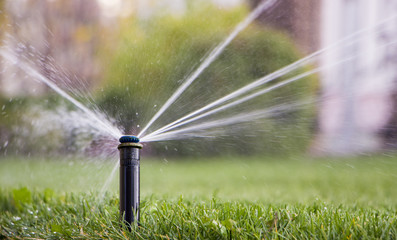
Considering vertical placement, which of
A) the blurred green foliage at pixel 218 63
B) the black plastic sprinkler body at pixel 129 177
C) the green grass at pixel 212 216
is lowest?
the green grass at pixel 212 216

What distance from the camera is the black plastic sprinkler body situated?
1730mm

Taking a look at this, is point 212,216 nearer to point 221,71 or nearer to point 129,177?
point 129,177

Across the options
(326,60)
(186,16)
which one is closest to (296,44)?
(186,16)

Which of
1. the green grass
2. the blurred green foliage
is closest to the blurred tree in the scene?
the blurred green foliage

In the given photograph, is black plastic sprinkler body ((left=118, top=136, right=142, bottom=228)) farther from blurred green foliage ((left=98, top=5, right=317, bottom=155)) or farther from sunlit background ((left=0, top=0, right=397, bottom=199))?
sunlit background ((left=0, top=0, right=397, bottom=199))

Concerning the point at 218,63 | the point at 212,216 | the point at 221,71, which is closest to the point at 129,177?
the point at 212,216

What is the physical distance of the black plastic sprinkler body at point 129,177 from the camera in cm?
173

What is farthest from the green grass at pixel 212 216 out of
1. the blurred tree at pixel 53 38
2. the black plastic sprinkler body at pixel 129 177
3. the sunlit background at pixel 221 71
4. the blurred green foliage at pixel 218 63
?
the blurred tree at pixel 53 38

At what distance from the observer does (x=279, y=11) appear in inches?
255

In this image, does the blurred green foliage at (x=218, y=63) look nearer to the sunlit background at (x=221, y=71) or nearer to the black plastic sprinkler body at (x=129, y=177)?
the sunlit background at (x=221, y=71)

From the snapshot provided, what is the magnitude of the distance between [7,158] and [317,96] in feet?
20.2

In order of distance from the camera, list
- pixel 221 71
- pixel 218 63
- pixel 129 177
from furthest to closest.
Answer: pixel 218 63 < pixel 221 71 < pixel 129 177

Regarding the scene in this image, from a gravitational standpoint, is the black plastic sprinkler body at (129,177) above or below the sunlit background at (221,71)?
below

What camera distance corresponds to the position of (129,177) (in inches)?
68.7
